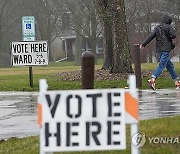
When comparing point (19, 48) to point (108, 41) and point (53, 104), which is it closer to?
point (108, 41)

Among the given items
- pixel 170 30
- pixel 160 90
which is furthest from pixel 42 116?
pixel 160 90

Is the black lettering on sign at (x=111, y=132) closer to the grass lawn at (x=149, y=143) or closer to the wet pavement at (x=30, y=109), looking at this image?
the grass lawn at (x=149, y=143)

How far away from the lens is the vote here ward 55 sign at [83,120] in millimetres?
5953

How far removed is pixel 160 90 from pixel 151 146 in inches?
376

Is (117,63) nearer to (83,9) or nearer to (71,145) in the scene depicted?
(71,145)

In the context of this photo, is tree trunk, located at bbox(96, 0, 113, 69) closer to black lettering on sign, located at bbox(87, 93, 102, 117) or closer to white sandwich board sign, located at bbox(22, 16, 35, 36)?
white sandwich board sign, located at bbox(22, 16, 35, 36)

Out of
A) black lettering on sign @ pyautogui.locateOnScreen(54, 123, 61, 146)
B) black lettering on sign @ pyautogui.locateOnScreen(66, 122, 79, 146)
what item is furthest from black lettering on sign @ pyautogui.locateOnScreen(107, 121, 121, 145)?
black lettering on sign @ pyautogui.locateOnScreen(54, 123, 61, 146)

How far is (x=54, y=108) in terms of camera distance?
5.98m

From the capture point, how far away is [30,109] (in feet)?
45.1

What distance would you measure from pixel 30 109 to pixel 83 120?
792cm

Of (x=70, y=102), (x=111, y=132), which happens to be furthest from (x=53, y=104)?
(x=111, y=132)

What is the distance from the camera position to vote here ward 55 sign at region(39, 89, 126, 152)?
595cm

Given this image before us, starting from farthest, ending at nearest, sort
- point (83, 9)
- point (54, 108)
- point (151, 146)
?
point (83, 9)
point (151, 146)
point (54, 108)

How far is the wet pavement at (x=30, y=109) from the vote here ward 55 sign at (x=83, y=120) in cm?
393
